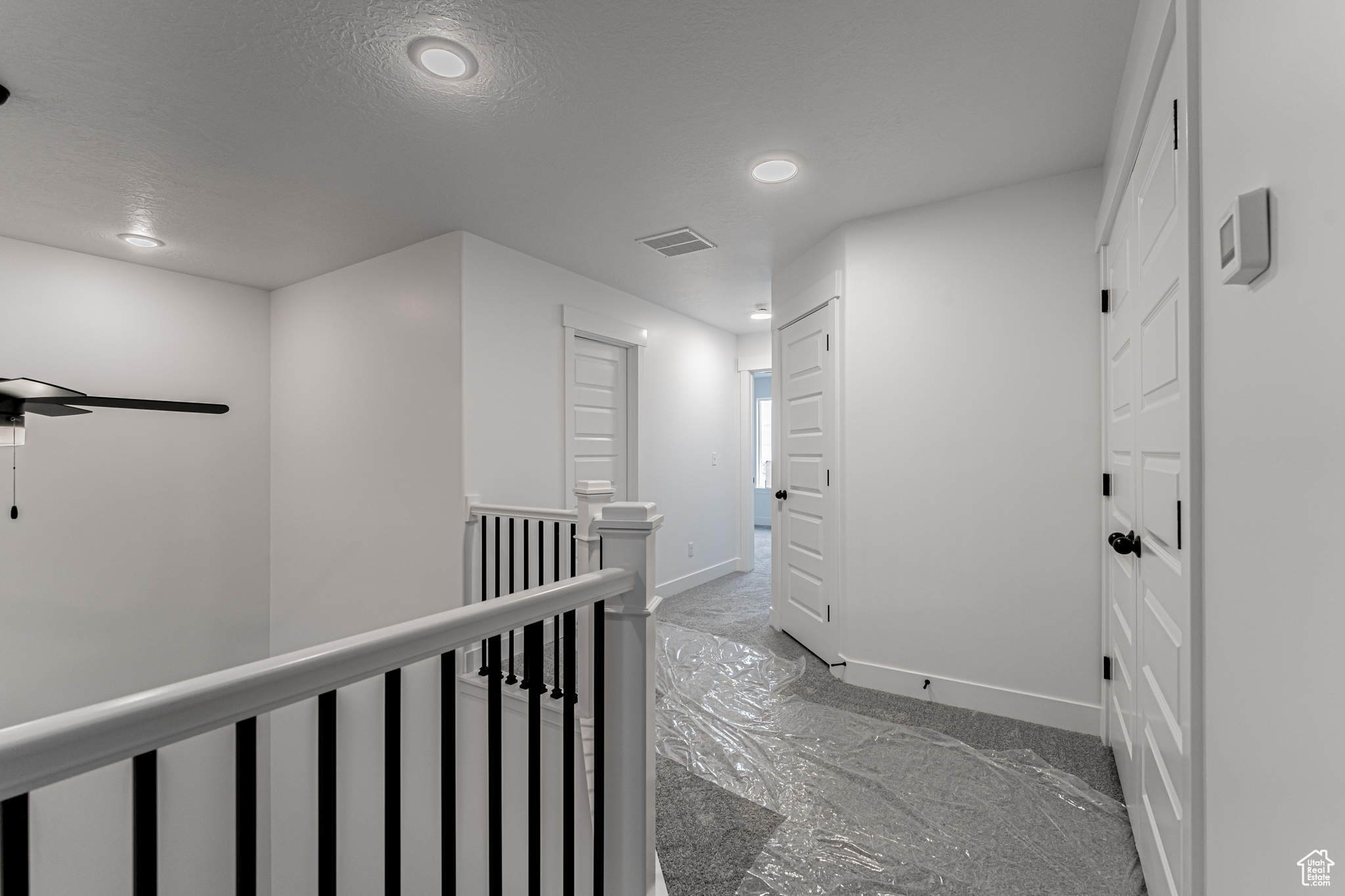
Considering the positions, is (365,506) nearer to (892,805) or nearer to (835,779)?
(835,779)

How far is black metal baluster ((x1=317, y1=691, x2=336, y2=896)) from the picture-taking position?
0.72 meters

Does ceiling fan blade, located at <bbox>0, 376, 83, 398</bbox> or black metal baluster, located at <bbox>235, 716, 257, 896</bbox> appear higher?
ceiling fan blade, located at <bbox>0, 376, 83, 398</bbox>

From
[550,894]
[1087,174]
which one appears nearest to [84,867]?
[550,894]

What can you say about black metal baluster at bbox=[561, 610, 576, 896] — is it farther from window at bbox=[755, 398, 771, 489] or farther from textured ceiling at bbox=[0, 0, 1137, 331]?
window at bbox=[755, 398, 771, 489]

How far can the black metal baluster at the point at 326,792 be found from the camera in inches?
28.5

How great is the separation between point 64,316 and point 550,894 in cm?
424

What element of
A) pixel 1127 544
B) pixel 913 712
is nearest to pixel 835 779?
pixel 913 712

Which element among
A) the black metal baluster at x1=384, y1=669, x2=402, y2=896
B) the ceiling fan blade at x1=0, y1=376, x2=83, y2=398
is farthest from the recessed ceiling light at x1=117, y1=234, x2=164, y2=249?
the black metal baluster at x1=384, y1=669, x2=402, y2=896

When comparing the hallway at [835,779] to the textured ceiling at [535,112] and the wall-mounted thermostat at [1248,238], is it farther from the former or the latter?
the textured ceiling at [535,112]

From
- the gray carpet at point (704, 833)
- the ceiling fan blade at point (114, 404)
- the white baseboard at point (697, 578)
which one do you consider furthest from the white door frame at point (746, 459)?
the ceiling fan blade at point (114, 404)

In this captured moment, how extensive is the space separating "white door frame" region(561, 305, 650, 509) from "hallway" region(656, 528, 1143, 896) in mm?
1485

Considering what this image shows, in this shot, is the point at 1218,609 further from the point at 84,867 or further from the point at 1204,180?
the point at 84,867

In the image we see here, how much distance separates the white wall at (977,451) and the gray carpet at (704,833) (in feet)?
4.10

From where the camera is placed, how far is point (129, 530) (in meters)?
3.80
